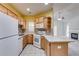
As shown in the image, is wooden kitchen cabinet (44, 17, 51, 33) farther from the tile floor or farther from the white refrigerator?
the white refrigerator

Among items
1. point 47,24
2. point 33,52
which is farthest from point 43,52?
point 47,24

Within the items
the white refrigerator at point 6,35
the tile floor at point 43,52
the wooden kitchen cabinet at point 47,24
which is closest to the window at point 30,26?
the wooden kitchen cabinet at point 47,24

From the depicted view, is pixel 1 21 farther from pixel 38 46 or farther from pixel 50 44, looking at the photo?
pixel 38 46

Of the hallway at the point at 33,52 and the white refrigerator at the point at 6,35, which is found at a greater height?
the white refrigerator at the point at 6,35

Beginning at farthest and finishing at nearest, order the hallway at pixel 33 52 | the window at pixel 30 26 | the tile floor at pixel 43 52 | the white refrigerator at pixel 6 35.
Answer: the window at pixel 30 26, the hallway at pixel 33 52, the tile floor at pixel 43 52, the white refrigerator at pixel 6 35

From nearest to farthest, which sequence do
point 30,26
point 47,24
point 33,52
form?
point 33,52 < point 47,24 < point 30,26

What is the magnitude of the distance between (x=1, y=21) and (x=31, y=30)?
6.51 metres

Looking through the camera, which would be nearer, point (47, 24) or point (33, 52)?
point (33, 52)

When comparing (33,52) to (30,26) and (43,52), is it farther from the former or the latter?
(30,26)

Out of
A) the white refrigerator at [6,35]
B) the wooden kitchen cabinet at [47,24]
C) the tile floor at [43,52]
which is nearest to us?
the white refrigerator at [6,35]

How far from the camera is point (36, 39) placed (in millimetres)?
6262

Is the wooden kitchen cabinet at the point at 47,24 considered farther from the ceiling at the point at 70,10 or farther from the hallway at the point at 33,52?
the ceiling at the point at 70,10

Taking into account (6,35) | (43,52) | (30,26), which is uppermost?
(30,26)

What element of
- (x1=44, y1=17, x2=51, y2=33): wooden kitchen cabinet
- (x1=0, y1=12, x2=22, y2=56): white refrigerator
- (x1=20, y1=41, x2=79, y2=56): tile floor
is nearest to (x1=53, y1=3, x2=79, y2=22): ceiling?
(x1=20, y1=41, x2=79, y2=56): tile floor
